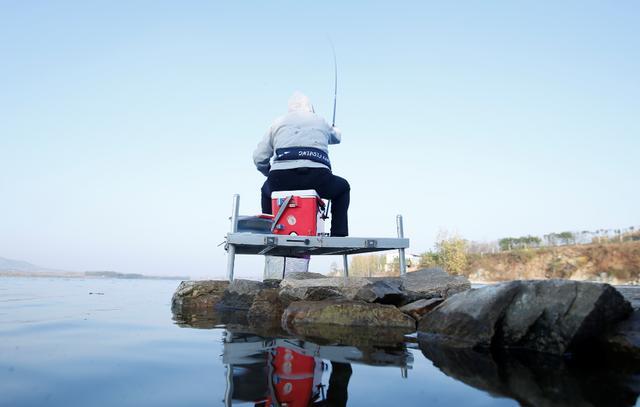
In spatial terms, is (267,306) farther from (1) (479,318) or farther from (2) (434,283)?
(1) (479,318)

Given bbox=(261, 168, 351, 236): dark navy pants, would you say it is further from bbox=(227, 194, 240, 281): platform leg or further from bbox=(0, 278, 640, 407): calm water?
bbox=(0, 278, 640, 407): calm water

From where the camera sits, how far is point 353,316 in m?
3.17

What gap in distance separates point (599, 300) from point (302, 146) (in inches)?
148

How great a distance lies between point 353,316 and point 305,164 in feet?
8.26

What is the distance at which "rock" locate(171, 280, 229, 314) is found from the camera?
4.79 m

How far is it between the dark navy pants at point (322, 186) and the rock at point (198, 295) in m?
1.38

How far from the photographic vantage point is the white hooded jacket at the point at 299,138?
522 centimetres

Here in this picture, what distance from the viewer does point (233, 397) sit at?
126 centimetres

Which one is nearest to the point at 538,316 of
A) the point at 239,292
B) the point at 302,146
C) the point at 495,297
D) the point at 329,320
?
the point at 495,297

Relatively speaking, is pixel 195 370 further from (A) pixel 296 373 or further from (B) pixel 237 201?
(B) pixel 237 201

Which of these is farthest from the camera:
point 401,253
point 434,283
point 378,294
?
point 401,253


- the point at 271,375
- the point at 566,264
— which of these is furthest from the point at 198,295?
the point at 566,264

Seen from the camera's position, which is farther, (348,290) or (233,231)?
(233,231)

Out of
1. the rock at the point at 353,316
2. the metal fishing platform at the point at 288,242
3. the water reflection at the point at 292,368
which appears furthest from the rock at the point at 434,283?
the water reflection at the point at 292,368
